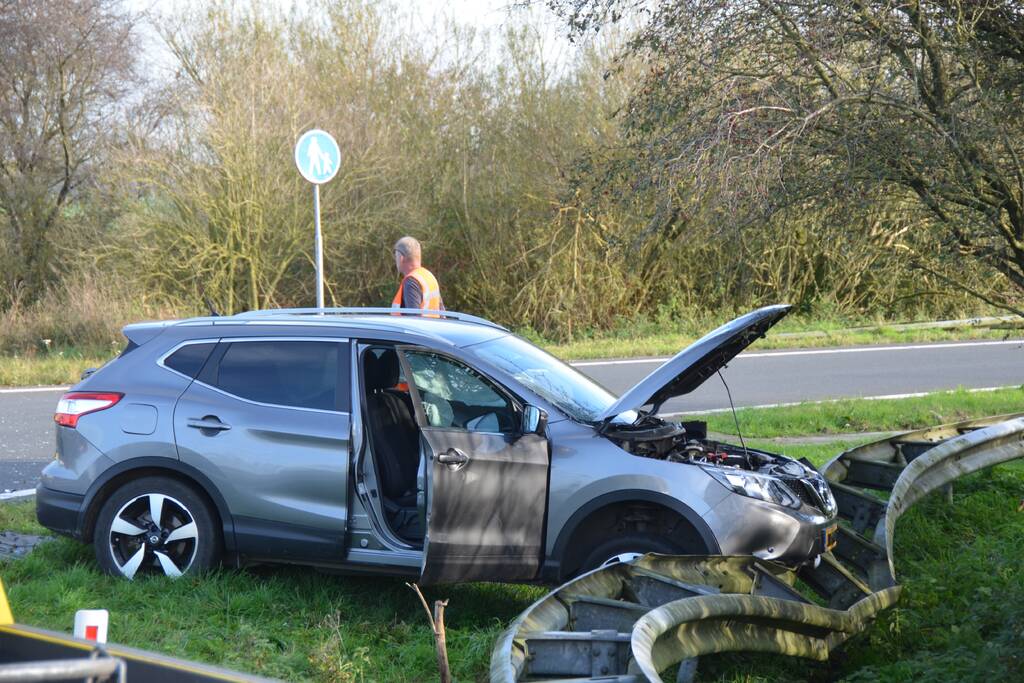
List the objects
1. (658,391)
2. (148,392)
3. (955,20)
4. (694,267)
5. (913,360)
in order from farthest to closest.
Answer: (694,267) < (913,360) < (955,20) < (148,392) < (658,391)

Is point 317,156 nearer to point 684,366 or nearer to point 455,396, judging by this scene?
point 455,396

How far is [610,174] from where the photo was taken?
9.74 meters

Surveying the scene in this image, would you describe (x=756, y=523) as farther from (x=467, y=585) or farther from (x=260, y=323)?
(x=260, y=323)

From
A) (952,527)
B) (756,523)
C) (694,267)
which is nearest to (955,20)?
(952,527)

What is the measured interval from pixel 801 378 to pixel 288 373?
428 inches

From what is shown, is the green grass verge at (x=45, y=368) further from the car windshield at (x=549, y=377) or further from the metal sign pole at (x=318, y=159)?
the car windshield at (x=549, y=377)

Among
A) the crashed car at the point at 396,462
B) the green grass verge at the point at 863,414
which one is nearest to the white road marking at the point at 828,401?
the green grass verge at the point at 863,414

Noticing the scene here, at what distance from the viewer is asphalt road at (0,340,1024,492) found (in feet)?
41.0

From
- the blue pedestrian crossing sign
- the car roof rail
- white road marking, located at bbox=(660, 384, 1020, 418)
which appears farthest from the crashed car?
white road marking, located at bbox=(660, 384, 1020, 418)

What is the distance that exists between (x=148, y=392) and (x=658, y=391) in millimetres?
2913

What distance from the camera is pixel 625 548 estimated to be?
5.90 meters

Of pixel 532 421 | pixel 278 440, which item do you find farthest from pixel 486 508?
pixel 278 440

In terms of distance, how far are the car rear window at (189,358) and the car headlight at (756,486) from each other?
2.95 m

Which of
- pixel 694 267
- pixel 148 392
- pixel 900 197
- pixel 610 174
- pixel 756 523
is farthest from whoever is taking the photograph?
pixel 694 267
